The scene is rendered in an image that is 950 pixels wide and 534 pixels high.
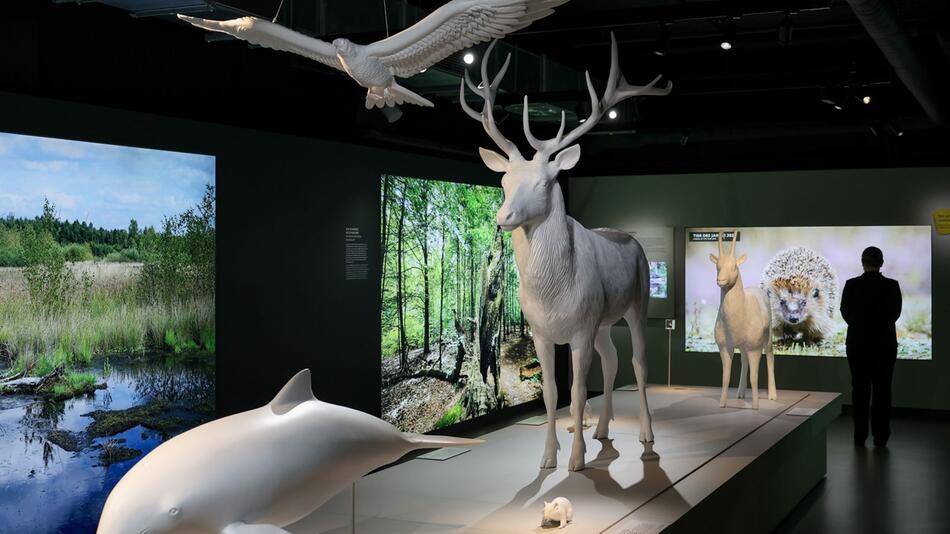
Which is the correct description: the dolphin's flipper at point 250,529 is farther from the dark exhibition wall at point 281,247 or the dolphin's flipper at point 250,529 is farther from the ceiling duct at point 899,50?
the ceiling duct at point 899,50

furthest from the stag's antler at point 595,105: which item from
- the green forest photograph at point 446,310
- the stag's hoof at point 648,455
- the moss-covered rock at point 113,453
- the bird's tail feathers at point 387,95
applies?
the green forest photograph at point 446,310

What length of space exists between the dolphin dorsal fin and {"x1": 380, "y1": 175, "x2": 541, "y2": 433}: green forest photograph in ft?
17.2

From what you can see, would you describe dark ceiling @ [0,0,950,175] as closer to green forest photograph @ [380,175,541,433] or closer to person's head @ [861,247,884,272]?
green forest photograph @ [380,175,541,433]

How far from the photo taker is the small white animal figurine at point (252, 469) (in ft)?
7.30

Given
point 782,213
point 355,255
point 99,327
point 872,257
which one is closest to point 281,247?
point 355,255

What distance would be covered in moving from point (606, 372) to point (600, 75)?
213 inches

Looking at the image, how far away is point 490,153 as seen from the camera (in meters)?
4.50

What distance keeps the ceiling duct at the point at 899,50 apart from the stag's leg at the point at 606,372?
2400 mm

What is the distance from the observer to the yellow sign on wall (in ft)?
32.6

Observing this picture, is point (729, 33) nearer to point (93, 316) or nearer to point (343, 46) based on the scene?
point (93, 316)

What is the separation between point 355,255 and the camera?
7.54 meters

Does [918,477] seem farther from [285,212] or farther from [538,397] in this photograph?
[285,212]

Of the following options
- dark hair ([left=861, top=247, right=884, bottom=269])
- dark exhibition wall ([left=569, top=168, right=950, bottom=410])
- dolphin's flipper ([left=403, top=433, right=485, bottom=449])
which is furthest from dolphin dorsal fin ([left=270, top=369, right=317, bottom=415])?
dark exhibition wall ([left=569, top=168, right=950, bottom=410])

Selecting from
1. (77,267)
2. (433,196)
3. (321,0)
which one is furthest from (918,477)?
(77,267)
